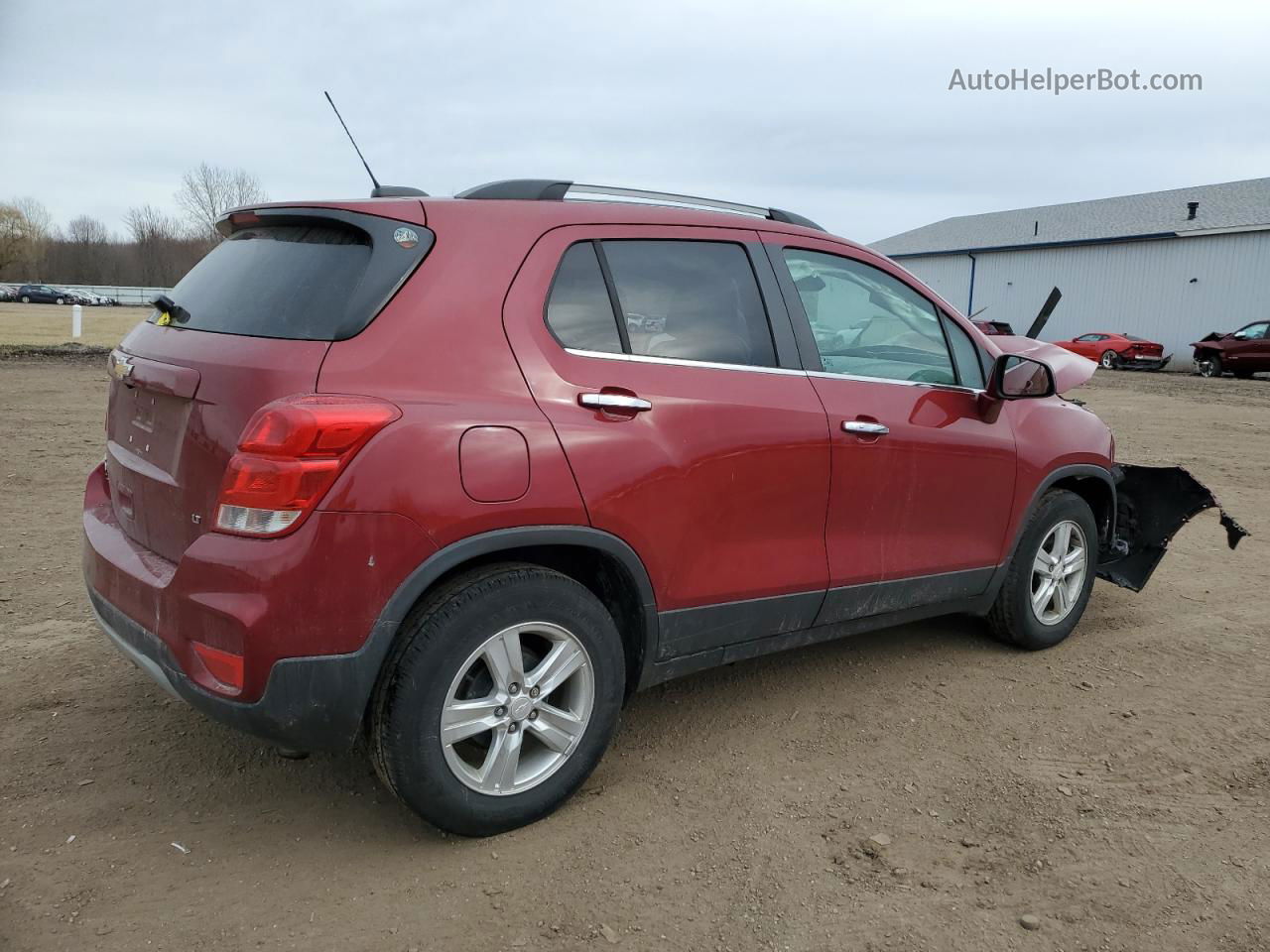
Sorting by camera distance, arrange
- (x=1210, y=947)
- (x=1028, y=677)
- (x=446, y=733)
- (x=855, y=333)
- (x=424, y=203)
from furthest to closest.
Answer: (x=1028, y=677)
(x=855, y=333)
(x=424, y=203)
(x=446, y=733)
(x=1210, y=947)

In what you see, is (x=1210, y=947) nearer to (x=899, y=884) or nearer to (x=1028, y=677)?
(x=899, y=884)

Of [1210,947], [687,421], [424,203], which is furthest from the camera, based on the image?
[687,421]

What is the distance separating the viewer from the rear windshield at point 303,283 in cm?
271

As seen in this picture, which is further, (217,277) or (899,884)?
(217,277)

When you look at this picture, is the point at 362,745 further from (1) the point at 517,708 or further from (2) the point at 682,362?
(2) the point at 682,362

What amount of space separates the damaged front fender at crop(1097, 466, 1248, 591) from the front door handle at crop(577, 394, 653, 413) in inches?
124

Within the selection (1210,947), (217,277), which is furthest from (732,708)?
(217,277)

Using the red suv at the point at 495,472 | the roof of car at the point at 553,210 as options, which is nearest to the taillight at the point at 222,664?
the red suv at the point at 495,472

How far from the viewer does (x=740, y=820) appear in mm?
3076

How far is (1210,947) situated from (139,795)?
305cm

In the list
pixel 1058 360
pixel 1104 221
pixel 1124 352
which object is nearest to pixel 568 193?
pixel 1058 360

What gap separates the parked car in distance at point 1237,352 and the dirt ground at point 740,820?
2539cm

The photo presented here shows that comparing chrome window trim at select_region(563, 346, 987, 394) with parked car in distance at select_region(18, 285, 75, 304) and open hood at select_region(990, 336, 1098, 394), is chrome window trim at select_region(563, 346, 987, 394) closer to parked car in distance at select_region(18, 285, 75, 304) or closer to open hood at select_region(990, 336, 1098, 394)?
open hood at select_region(990, 336, 1098, 394)

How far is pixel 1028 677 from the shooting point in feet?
14.2
